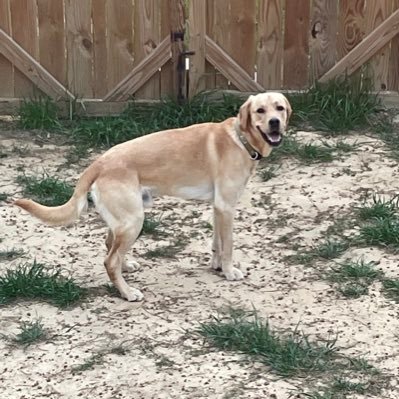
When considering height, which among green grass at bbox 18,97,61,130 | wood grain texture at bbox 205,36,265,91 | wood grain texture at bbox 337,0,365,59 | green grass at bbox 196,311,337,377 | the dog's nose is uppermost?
wood grain texture at bbox 337,0,365,59

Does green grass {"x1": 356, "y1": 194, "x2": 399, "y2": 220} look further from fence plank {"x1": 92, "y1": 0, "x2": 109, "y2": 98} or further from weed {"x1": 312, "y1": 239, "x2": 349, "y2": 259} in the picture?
fence plank {"x1": 92, "y1": 0, "x2": 109, "y2": 98}

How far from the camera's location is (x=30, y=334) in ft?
14.9

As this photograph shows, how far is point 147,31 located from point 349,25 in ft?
5.63

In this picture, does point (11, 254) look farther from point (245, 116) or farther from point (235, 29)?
point (235, 29)

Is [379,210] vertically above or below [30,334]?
above

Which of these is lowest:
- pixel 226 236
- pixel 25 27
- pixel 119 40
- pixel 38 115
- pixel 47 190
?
pixel 47 190

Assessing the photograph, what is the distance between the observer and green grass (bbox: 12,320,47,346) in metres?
4.54

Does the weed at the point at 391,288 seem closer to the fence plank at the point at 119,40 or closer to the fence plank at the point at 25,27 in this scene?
the fence plank at the point at 119,40

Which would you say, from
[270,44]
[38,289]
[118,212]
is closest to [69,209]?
[118,212]

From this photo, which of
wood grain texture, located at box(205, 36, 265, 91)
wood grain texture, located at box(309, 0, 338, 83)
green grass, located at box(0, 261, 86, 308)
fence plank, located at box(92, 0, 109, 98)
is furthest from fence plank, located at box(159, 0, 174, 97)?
green grass, located at box(0, 261, 86, 308)

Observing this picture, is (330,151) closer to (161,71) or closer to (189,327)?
(161,71)

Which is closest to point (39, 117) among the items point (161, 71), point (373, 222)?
point (161, 71)

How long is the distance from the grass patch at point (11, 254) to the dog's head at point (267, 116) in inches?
66.3

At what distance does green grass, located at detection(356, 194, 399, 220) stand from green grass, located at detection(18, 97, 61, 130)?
2.81 meters
